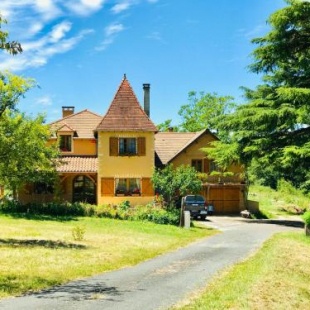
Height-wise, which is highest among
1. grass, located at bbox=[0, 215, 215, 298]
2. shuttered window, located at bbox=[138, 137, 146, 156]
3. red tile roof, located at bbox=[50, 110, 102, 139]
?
red tile roof, located at bbox=[50, 110, 102, 139]

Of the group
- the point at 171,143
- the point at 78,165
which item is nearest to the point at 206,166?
the point at 171,143

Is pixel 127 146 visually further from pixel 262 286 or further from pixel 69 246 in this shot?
pixel 262 286

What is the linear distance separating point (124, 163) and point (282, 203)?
2448cm

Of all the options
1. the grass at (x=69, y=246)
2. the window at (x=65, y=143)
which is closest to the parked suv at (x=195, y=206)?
the grass at (x=69, y=246)

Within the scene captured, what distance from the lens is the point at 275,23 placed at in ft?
99.7

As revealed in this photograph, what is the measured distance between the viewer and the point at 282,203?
54.8m

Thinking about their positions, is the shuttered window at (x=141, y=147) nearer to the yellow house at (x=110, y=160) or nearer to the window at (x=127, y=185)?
the yellow house at (x=110, y=160)

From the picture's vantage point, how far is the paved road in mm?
10102

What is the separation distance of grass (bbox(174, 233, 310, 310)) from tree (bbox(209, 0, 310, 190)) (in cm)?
1361

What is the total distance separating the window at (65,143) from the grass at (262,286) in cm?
2481

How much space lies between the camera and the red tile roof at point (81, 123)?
4012 centimetres

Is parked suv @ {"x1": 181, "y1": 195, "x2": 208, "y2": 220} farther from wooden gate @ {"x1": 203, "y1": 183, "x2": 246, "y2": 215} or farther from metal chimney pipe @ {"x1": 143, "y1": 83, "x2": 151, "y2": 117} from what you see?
metal chimney pipe @ {"x1": 143, "y1": 83, "x2": 151, "y2": 117}

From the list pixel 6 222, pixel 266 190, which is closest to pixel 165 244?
pixel 6 222

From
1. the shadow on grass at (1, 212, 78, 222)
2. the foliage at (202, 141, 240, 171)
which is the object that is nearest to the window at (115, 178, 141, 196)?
the foliage at (202, 141, 240, 171)
